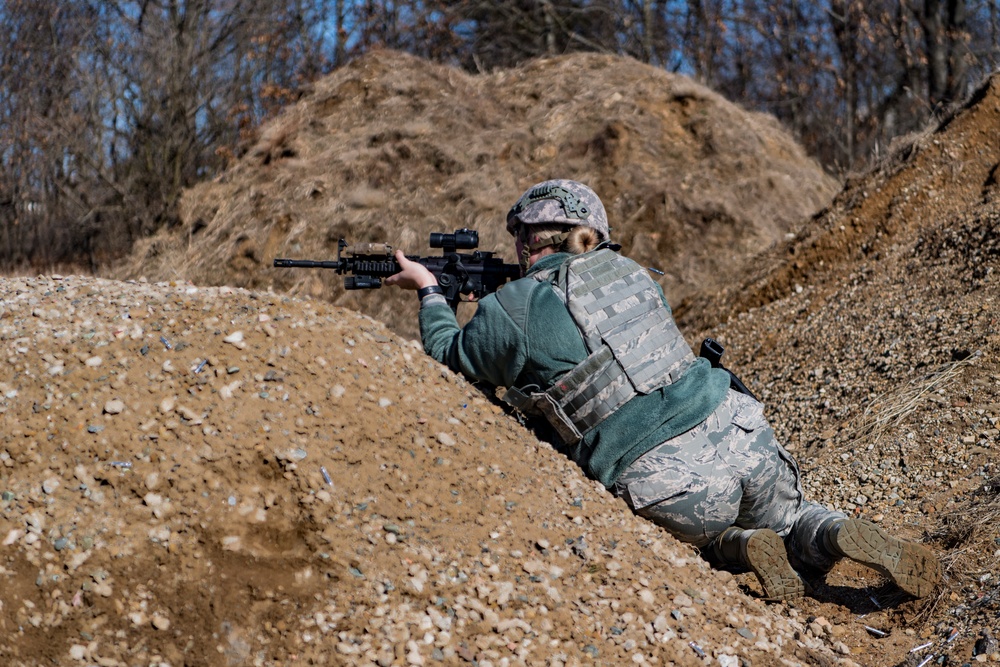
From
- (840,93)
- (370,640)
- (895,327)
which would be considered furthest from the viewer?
(840,93)

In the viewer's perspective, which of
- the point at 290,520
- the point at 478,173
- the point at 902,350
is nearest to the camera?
the point at 290,520

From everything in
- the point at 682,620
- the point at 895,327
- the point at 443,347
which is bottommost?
the point at 682,620

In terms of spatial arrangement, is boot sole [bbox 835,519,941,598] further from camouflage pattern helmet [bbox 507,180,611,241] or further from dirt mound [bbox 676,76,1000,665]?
camouflage pattern helmet [bbox 507,180,611,241]

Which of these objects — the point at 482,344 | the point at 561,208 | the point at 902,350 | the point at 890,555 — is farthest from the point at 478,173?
the point at 890,555

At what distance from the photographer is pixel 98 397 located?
3.40m

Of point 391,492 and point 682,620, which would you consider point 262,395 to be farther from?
point 682,620

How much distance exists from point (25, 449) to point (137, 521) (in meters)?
0.47

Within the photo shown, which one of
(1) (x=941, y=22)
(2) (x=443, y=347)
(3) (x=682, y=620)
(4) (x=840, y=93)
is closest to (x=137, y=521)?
(2) (x=443, y=347)

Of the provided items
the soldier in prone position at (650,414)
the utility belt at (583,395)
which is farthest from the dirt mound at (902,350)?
the utility belt at (583,395)

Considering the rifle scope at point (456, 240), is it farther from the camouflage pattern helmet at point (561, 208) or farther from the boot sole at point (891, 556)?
the boot sole at point (891, 556)

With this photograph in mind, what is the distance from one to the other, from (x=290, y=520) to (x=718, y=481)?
1521 mm

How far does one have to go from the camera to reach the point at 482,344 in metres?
3.75

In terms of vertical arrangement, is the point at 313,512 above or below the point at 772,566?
above

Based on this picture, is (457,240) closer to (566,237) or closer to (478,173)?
(566,237)
